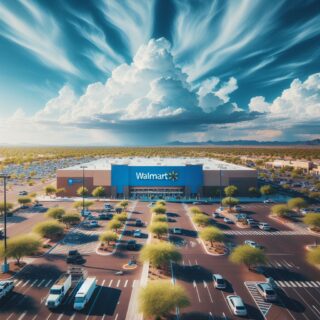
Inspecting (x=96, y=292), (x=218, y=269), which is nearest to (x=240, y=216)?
Answer: (x=218, y=269)

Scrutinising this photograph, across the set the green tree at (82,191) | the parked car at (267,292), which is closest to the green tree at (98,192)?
the green tree at (82,191)

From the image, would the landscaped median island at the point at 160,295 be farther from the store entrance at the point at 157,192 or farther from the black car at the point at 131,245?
the store entrance at the point at 157,192

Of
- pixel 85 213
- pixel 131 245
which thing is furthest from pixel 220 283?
pixel 85 213

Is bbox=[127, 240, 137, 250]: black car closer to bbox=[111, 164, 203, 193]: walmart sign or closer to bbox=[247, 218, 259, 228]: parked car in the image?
bbox=[247, 218, 259, 228]: parked car

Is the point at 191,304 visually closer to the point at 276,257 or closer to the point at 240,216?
the point at 276,257

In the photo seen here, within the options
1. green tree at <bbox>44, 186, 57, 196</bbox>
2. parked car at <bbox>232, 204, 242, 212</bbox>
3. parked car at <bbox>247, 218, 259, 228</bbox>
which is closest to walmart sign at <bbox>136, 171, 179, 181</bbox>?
parked car at <bbox>232, 204, 242, 212</bbox>
